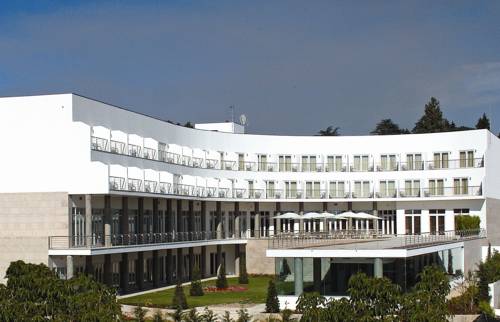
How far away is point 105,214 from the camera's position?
1871 inches

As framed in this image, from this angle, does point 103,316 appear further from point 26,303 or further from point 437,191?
point 437,191

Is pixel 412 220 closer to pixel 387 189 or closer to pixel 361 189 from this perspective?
pixel 387 189

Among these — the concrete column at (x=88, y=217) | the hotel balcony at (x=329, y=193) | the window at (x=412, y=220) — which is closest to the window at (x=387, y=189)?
the hotel balcony at (x=329, y=193)

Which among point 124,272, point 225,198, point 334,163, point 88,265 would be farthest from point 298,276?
point 334,163

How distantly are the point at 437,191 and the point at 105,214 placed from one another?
31387 mm

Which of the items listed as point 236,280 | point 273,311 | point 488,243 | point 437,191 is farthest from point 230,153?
point 273,311

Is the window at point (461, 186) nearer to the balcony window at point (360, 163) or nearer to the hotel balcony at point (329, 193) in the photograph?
the hotel balcony at point (329, 193)

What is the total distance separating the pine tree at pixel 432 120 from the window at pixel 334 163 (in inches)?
1291

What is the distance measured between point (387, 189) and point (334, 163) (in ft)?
16.2

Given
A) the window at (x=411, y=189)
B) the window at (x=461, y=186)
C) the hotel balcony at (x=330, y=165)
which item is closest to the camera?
the hotel balcony at (x=330, y=165)

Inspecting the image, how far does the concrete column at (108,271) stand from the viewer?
1880 inches

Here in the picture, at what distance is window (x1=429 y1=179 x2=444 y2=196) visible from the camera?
68338 mm

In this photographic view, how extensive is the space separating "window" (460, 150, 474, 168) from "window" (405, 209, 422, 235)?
5.29m

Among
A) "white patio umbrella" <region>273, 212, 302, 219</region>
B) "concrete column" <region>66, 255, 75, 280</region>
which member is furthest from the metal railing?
"concrete column" <region>66, 255, 75, 280</region>
